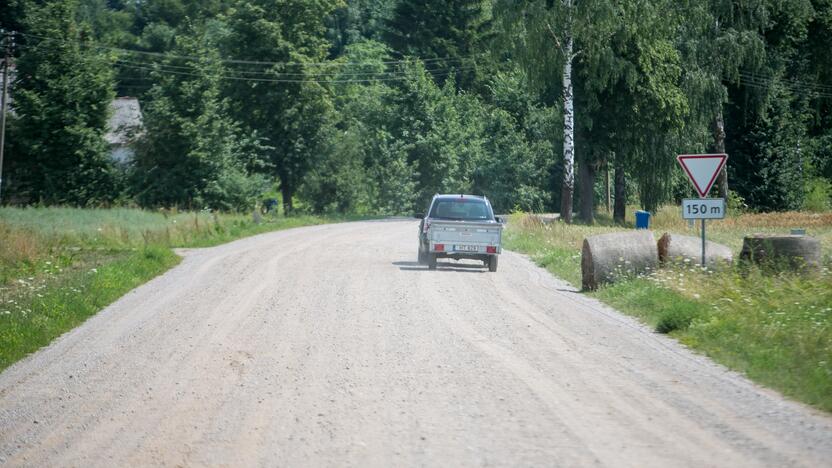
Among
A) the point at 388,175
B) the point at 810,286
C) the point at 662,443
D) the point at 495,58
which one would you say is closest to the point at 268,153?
the point at 388,175

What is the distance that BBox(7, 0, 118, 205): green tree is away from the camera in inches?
2143

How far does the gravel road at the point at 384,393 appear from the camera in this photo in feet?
24.3

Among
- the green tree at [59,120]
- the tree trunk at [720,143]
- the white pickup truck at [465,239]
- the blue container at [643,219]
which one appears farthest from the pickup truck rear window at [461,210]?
the green tree at [59,120]

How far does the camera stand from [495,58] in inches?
1724

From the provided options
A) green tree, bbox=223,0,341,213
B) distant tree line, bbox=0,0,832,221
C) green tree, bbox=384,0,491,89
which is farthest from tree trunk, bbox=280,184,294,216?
green tree, bbox=384,0,491,89

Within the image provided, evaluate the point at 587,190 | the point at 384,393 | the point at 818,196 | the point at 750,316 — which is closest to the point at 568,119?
the point at 587,190

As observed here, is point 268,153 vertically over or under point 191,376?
over

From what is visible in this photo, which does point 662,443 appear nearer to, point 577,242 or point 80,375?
point 80,375

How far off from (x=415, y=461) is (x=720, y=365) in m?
5.70

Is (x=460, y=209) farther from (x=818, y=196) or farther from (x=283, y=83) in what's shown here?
(x=818, y=196)

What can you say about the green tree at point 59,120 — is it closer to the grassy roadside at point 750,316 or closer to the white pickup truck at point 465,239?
the white pickup truck at point 465,239

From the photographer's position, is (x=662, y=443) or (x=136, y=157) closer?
(x=662, y=443)

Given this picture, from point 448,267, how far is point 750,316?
41.1 ft

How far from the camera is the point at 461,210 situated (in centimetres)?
2536
